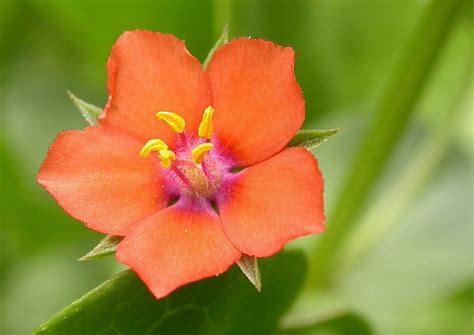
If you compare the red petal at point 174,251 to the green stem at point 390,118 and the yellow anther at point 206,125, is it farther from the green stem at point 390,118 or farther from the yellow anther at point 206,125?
the green stem at point 390,118

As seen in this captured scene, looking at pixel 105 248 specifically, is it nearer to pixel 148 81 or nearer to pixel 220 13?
pixel 148 81

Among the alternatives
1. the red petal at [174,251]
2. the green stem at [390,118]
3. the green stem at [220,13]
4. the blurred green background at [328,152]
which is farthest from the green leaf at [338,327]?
the green stem at [220,13]

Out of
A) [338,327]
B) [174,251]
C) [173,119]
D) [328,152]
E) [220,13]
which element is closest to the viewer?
[174,251]

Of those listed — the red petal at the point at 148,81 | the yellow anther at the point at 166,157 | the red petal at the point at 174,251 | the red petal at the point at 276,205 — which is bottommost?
the red petal at the point at 174,251

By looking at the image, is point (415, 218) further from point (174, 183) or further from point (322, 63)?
point (174, 183)

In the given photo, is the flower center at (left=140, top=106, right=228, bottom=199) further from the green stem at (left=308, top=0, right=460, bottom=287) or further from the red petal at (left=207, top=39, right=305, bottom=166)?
the green stem at (left=308, top=0, right=460, bottom=287)

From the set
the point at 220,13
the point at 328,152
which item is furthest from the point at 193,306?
the point at 328,152
